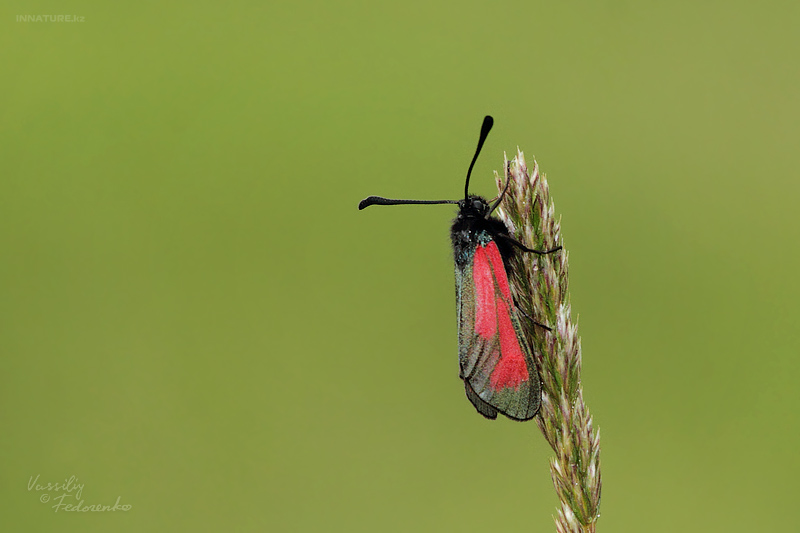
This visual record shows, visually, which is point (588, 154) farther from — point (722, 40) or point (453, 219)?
point (453, 219)

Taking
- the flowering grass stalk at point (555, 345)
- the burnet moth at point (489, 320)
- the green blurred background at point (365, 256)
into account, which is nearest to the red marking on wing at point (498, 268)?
the burnet moth at point (489, 320)

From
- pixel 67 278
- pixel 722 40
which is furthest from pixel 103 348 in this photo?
pixel 722 40

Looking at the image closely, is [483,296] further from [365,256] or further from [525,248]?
[365,256]

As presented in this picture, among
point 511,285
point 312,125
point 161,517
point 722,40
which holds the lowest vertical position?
point 161,517

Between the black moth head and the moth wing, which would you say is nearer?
the moth wing
